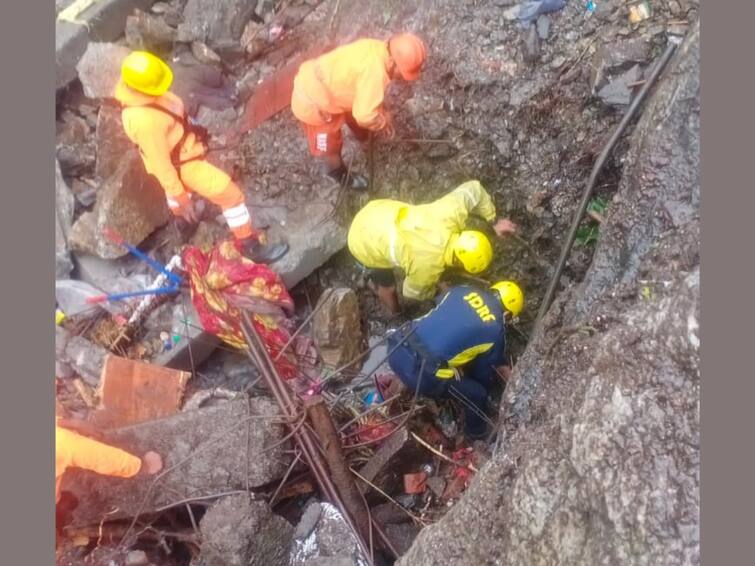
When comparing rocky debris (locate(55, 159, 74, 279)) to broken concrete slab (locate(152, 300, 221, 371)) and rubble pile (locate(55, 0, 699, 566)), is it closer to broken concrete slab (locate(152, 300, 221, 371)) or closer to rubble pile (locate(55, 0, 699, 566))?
rubble pile (locate(55, 0, 699, 566))

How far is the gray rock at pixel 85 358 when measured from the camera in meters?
4.39

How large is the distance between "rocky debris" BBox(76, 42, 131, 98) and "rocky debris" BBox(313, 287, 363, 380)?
207 cm

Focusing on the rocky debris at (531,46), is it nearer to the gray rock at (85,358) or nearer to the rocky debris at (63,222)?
the rocky debris at (63,222)

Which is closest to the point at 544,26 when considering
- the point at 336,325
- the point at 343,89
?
the point at 343,89

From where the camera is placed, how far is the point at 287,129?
554 centimetres

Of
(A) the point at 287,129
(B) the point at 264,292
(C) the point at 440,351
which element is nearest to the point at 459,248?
(C) the point at 440,351

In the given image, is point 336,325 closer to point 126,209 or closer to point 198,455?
point 198,455

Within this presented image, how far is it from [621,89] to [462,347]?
180 centimetres

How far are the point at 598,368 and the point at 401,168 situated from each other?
2.69m

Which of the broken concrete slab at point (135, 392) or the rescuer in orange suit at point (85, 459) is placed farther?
the broken concrete slab at point (135, 392)

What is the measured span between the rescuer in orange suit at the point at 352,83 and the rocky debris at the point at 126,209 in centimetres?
116

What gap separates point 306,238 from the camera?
17.4 feet

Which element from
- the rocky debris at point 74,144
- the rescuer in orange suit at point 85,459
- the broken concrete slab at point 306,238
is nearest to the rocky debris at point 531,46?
the broken concrete slab at point 306,238

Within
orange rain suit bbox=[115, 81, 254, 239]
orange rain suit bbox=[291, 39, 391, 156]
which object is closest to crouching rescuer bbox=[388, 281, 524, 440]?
orange rain suit bbox=[291, 39, 391, 156]
